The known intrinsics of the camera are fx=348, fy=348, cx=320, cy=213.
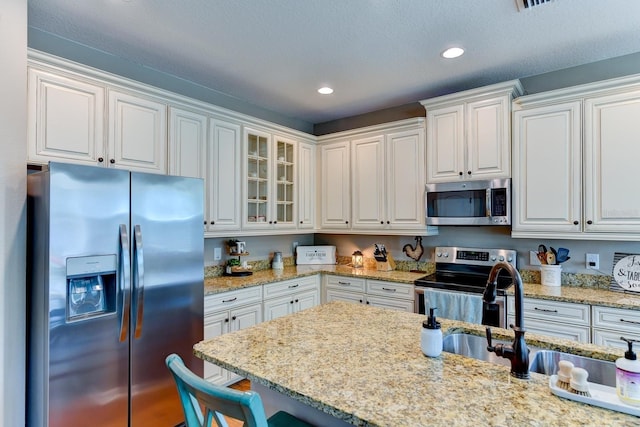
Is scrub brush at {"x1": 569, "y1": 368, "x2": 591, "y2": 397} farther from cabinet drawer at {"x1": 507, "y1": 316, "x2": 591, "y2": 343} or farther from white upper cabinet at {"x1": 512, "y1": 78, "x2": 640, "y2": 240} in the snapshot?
white upper cabinet at {"x1": 512, "y1": 78, "x2": 640, "y2": 240}

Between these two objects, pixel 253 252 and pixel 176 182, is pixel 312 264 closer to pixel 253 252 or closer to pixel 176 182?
pixel 253 252

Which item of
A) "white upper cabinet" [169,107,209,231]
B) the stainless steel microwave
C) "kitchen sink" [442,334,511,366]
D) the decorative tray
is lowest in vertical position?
"kitchen sink" [442,334,511,366]

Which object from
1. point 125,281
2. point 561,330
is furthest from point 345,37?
point 561,330

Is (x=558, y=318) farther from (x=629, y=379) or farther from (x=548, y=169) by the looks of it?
(x=629, y=379)

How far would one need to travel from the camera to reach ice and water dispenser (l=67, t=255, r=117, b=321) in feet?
5.97

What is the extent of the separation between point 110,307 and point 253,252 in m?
1.86

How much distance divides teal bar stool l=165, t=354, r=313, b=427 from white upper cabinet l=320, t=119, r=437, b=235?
2764 mm

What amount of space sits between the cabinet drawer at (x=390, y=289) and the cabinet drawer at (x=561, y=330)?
0.83 meters

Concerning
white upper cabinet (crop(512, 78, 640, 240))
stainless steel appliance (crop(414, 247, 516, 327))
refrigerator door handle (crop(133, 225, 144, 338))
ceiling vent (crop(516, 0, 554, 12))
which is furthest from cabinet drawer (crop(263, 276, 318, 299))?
ceiling vent (crop(516, 0, 554, 12))

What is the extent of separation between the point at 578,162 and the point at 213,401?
2.96 metres

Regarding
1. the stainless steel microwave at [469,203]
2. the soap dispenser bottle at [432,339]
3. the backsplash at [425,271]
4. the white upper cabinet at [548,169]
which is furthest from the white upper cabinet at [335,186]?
the soap dispenser bottle at [432,339]

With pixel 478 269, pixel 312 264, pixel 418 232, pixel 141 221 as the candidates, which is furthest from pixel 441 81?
pixel 141 221

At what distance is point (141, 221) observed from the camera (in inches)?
82.7

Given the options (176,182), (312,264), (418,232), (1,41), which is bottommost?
(312,264)
